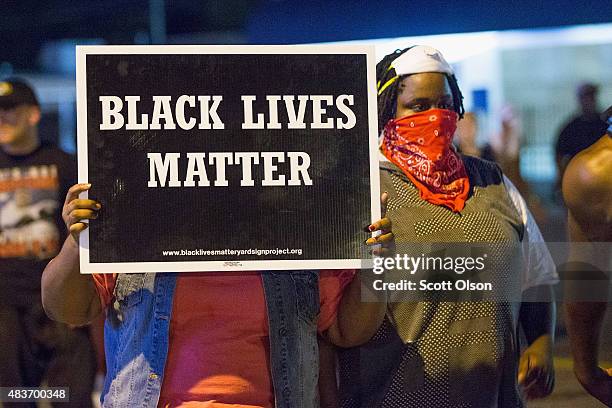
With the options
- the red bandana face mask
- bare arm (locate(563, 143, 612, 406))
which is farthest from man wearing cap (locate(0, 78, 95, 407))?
bare arm (locate(563, 143, 612, 406))

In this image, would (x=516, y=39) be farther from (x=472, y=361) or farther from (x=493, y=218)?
(x=472, y=361)

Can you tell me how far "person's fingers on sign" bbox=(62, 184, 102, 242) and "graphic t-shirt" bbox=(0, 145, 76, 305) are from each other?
0.79m

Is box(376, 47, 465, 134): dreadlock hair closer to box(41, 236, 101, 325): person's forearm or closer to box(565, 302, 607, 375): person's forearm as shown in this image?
box(565, 302, 607, 375): person's forearm

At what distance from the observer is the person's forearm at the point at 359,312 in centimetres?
245

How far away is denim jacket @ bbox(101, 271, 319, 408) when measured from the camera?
7.63 feet

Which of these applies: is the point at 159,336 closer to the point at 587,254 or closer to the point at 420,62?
the point at 420,62

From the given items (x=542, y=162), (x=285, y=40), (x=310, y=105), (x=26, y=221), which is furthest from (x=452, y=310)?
(x=26, y=221)

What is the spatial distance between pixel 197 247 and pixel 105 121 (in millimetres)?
379

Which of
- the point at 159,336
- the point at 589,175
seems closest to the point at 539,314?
the point at 589,175

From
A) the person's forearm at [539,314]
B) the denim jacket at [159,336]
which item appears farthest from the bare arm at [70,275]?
the person's forearm at [539,314]

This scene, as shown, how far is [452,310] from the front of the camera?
2.74m

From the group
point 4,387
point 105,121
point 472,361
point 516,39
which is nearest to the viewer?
point 105,121

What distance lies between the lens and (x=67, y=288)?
2.29 m

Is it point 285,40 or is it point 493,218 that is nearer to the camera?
point 493,218
